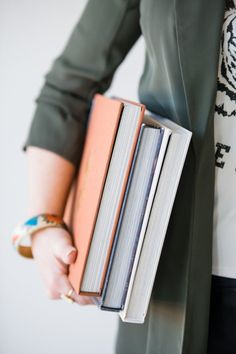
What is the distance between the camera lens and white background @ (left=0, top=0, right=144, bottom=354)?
2.89 ft

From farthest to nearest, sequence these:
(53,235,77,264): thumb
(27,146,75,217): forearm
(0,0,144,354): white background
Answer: (0,0,144,354): white background, (27,146,75,217): forearm, (53,235,77,264): thumb

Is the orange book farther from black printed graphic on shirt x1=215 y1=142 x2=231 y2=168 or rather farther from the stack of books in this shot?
black printed graphic on shirt x1=215 y1=142 x2=231 y2=168

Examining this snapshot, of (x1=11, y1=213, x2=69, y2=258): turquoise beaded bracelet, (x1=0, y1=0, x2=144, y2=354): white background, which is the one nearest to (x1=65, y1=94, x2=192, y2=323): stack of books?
(x1=11, y1=213, x2=69, y2=258): turquoise beaded bracelet

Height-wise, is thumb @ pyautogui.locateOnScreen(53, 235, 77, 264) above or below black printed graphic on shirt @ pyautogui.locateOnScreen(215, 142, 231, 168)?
below

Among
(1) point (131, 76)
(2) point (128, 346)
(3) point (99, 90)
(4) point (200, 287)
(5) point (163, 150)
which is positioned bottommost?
(2) point (128, 346)

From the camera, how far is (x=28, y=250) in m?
0.67

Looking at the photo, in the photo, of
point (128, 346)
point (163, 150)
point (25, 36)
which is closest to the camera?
point (163, 150)

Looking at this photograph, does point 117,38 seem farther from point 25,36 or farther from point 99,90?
point 25,36

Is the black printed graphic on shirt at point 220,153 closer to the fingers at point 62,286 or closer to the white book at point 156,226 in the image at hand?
the white book at point 156,226

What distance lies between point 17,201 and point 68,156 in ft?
1.10

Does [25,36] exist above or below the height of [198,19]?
above

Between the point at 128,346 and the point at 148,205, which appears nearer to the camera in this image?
the point at 148,205

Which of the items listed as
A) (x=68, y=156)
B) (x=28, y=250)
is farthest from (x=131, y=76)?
(x=28, y=250)

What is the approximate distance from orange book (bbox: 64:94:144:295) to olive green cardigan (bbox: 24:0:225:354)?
6 centimetres
